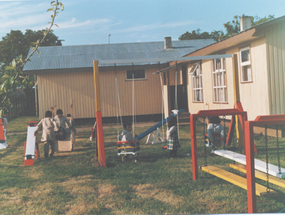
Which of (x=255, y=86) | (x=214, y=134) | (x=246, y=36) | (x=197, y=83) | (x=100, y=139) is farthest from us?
(x=197, y=83)

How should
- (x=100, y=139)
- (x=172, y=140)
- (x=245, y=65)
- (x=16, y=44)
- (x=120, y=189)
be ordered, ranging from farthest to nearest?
(x=16, y=44), (x=245, y=65), (x=172, y=140), (x=100, y=139), (x=120, y=189)

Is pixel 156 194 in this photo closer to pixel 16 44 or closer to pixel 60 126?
pixel 60 126

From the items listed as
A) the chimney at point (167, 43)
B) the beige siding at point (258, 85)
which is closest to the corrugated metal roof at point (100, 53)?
the chimney at point (167, 43)

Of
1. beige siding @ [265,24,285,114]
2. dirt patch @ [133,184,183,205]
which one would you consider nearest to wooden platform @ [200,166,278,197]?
dirt patch @ [133,184,183,205]

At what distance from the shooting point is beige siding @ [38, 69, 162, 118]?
17594 mm

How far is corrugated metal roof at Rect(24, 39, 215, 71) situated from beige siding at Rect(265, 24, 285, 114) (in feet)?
30.6

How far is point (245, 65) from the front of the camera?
10781 millimetres

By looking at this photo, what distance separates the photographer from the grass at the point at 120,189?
4418 millimetres

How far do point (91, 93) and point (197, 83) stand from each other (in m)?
6.65

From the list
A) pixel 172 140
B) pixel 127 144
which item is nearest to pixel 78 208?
pixel 127 144

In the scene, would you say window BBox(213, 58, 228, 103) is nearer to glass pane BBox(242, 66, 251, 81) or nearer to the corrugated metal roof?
glass pane BBox(242, 66, 251, 81)

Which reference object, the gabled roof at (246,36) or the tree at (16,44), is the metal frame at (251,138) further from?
the tree at (16,44)

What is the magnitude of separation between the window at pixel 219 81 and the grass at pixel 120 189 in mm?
5278

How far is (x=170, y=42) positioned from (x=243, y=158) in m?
→ 16.9
